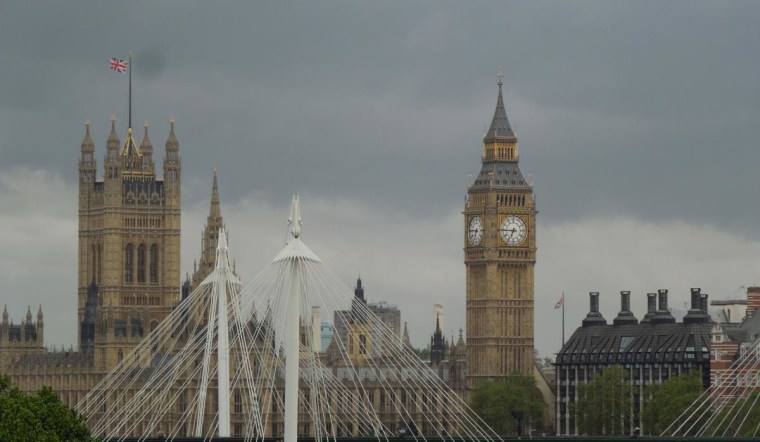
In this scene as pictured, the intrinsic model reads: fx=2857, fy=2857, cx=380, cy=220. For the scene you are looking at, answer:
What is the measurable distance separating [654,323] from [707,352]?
1006 cm

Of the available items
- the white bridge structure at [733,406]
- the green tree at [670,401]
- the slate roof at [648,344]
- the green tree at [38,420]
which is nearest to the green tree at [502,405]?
the slate roof at [648,344]

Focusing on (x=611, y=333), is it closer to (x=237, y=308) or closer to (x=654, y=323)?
(x=654, y=323)

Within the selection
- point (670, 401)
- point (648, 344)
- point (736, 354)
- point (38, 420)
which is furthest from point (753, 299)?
point (38, 420)

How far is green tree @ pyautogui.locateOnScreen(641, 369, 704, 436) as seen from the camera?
171 metres

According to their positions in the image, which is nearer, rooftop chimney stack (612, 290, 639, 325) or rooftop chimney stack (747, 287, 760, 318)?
rooftop chimney stack (747, 287, 760, 318)

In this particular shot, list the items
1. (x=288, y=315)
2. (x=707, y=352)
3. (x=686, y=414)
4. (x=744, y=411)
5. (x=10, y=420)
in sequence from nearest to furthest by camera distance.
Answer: (x=288, y=315) < (x=10, y=420) < (x=744, y=411) < (x=686, y=414) < (x=707, y=352)

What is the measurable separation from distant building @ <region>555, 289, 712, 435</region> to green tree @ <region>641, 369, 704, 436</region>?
3323 millimetres

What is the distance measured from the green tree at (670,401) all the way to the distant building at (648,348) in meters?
3.32

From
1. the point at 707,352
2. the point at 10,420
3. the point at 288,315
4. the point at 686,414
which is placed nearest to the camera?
the point at 288,315

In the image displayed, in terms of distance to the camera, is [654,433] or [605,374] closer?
[654,433]

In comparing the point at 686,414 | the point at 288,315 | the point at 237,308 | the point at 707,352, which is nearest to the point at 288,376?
the point at 288,315

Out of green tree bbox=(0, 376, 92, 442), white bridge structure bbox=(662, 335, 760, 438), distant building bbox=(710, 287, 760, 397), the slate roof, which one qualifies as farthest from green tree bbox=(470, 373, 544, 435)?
green tree bbox=(0, 376, 92, 442)

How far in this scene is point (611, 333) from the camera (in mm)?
198500

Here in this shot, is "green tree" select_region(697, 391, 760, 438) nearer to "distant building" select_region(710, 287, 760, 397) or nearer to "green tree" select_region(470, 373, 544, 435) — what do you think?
"distant building" select_region(710, 287, 760, 397)
